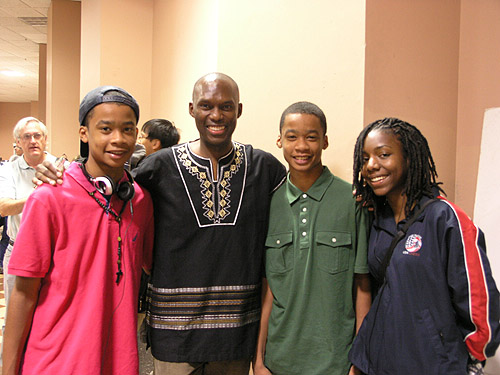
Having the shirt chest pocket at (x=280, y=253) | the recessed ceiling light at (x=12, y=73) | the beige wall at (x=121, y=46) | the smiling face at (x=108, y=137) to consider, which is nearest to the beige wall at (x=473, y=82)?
the shirt chest pocket at (x=280, y=253)

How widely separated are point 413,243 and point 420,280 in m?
0.13

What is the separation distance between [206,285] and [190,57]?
2691 millimetres

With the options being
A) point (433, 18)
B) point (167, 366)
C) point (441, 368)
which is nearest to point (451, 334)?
point (441, 368)

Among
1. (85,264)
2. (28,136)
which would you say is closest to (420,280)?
(85,264)

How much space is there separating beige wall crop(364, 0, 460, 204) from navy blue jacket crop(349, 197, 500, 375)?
0.82 meters

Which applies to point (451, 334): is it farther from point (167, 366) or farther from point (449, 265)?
point (167, 366)

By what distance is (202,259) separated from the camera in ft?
5.60

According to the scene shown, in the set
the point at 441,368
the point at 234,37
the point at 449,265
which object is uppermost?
the point at 234,37

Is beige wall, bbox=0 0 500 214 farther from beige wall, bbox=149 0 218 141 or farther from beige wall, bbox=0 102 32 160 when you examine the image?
beige wall, bbox=0 102 32 160

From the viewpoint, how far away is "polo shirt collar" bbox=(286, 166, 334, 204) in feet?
5.66

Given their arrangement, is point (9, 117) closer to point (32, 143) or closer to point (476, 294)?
point (32, 143)

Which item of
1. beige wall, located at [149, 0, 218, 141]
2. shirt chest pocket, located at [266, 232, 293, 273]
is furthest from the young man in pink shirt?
beige wall, located at [149, 0, 218, 141]

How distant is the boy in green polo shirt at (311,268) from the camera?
1.63 m

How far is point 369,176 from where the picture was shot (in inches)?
62.9
